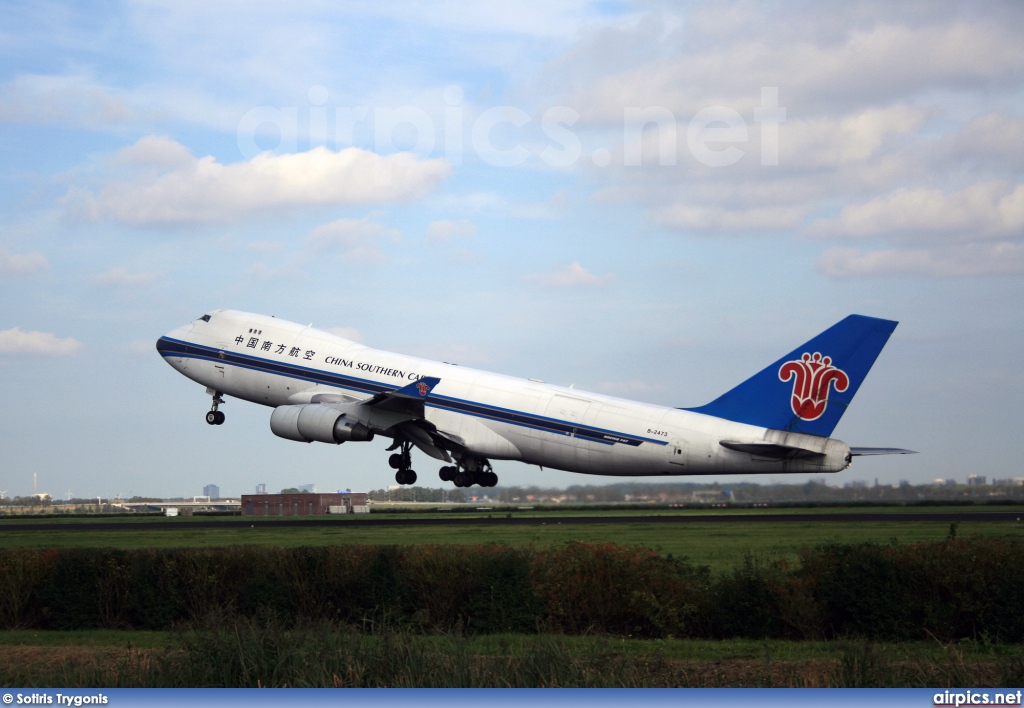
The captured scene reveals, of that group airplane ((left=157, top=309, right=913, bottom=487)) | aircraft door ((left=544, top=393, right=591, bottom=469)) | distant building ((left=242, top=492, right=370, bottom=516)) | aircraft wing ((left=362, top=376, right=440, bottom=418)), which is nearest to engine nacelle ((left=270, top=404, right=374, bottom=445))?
airplane ((left=157, top=309, right=913, bottom=487))

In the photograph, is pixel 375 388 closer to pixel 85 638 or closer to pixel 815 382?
pixel 815 382

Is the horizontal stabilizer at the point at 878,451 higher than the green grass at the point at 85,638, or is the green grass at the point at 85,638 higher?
the horizontal stabilizer at the point at 878,451

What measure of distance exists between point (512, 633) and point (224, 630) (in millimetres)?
7124

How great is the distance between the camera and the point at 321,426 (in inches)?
1917

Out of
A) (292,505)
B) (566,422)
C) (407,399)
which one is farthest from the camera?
(292,505)

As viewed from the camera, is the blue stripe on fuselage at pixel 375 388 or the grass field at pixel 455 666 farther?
the blue stripe on fuselage at pixel 375 388

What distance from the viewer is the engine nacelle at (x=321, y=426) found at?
4872 cm

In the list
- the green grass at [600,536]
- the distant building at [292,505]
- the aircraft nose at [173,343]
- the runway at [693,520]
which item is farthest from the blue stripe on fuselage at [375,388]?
the distant building at [292,505]

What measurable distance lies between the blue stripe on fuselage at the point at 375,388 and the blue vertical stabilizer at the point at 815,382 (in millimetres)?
4150

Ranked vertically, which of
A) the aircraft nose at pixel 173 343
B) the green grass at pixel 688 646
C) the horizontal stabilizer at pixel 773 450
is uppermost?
the aircraft nose at pixel 173 343

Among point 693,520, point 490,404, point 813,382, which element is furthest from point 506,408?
point 813,382

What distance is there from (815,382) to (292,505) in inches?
1369

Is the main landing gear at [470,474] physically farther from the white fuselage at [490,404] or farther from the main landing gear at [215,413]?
the main landing gear at [215,413]

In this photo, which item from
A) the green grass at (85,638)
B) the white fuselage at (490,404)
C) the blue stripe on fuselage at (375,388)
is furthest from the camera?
the blue stripe on fuselage at (375,388)
